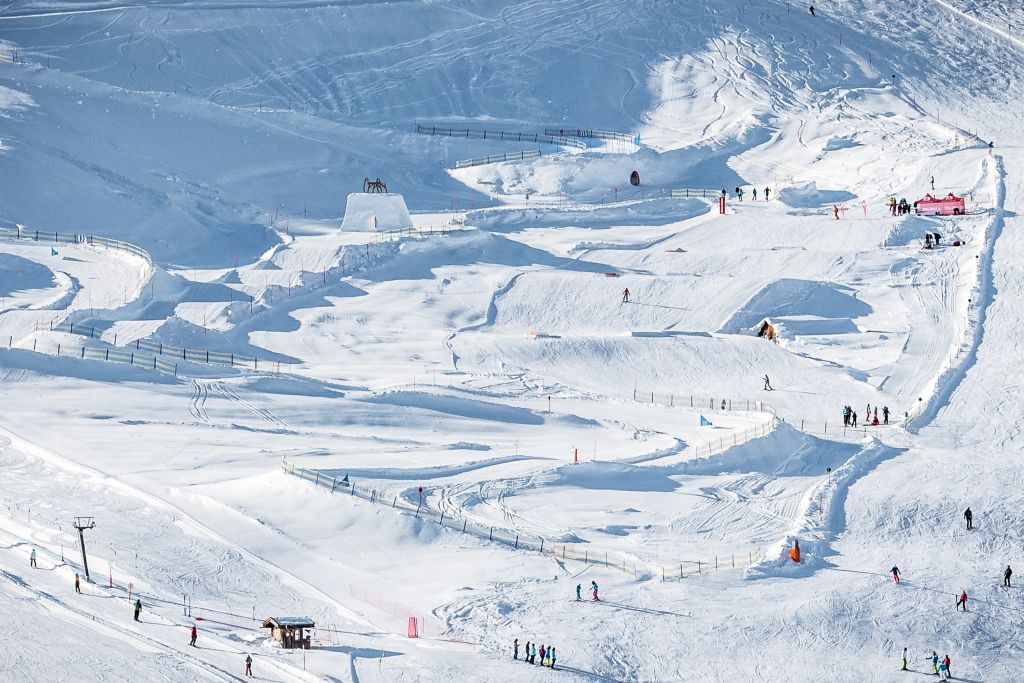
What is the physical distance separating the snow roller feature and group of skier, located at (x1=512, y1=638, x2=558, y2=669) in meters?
31.9

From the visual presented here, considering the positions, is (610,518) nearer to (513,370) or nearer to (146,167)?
(513,370)

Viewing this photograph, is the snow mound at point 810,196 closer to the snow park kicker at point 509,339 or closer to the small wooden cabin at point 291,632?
the snow park kicker at point 509,339

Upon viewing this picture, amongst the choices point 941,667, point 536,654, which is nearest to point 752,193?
point 941,667

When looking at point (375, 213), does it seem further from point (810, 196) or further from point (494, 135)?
point (810, 196)

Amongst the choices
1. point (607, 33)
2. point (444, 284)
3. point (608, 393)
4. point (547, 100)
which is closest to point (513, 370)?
point (608, 393)

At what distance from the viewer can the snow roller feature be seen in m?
64.4

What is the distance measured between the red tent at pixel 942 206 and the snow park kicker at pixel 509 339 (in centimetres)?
29

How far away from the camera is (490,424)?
47.3 meters

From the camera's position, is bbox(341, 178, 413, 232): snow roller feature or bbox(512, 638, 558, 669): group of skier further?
bbox(341, 178, 413, 232): snow roller feature

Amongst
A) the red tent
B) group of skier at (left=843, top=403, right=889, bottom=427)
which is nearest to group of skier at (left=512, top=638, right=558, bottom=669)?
group of skier at (left=843, top=403, right=889, bottom=427)

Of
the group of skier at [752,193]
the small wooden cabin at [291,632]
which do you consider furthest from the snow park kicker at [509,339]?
the group of skier at [752,193]

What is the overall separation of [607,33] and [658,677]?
52090 millimetres

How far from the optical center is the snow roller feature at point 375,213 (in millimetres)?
64438

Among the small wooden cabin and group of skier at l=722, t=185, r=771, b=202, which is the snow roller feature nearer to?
group of skier at l=722, t=185, r=771, b=202
